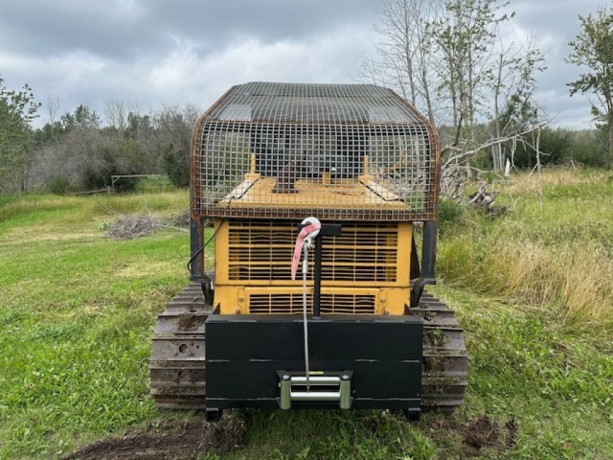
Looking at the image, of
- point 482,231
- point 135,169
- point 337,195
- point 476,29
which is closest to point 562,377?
point 337,195

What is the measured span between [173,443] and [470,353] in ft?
8.82

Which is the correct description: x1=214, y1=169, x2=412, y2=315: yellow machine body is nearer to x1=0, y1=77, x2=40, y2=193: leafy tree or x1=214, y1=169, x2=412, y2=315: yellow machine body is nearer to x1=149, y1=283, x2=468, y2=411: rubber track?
x1=149, y1=283, x2=468, y2=411: rubber track

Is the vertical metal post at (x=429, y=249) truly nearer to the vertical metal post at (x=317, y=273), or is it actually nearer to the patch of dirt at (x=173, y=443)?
the vertical metal post at (x=317, y=273)

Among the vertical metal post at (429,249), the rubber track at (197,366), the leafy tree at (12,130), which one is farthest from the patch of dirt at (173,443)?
the leafy tree at (12,130)

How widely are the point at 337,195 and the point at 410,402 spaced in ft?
4.18

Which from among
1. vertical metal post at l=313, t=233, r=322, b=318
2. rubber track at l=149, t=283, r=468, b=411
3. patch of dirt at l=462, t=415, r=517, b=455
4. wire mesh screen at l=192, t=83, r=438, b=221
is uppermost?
wire mesh screen at l=192, t=83, r=438, b=221

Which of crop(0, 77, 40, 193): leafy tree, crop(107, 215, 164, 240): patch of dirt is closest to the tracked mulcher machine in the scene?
crop(107, 215, 164, 240): patch of dirt

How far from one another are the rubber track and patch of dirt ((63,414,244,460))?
0.18 metres

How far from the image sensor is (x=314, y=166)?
3219 millimetres

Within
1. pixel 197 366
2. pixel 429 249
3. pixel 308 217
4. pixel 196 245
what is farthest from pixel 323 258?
pixel 197 366

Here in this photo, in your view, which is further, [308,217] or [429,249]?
[429,249]

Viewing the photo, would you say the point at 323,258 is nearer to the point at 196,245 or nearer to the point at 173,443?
the point at 196,245

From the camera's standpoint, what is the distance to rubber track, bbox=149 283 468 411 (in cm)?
332

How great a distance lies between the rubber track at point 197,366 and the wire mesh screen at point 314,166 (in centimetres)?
87
